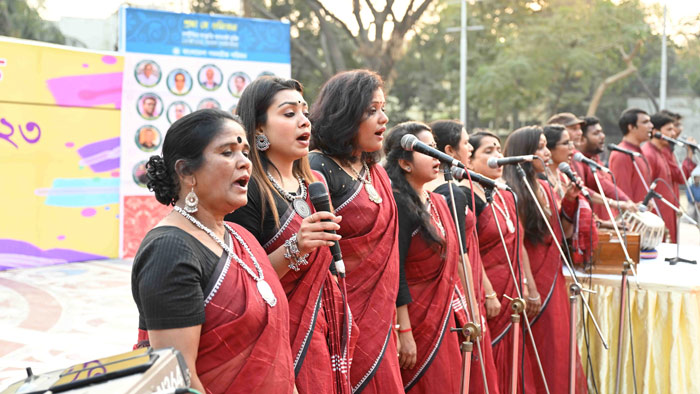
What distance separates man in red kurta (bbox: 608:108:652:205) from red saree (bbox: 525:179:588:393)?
3.23 m

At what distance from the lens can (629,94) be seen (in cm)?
2775

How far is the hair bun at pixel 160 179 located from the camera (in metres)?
1.93

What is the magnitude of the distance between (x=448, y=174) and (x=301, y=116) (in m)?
0.62

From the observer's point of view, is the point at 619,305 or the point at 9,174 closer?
the point at 619,305

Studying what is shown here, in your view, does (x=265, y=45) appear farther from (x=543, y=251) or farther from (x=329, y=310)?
(x=329, y=310)

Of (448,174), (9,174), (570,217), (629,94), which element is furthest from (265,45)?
(629,94)

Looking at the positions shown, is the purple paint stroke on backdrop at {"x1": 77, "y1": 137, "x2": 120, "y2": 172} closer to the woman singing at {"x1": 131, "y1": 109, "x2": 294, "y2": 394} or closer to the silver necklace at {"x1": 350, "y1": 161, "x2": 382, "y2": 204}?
the silver necklace at {"x1": 350, "y1": 161, "x2": 382, "y2": 204}

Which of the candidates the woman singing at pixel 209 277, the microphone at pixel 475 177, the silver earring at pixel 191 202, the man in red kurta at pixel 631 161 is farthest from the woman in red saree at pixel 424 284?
the man in red kurta at pixel 631 161

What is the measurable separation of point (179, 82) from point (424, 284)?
6933 mm

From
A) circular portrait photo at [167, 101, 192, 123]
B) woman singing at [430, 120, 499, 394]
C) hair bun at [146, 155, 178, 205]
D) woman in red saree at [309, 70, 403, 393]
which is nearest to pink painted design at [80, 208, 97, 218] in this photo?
circular portrait photo at [167, 101, 192, 123]

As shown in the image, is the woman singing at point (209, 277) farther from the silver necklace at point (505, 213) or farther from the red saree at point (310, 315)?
the silver necklace at point (505, 213)

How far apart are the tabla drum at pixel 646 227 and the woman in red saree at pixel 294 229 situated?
306 centimetres

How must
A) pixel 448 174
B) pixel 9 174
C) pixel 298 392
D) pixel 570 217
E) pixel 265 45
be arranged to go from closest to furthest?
1. pixel 298 392
2. pixel 448 174
3. pixel 570 217
4. pixel 9 174
5. pixel 265 45

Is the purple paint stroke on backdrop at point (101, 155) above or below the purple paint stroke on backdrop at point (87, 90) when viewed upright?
below
